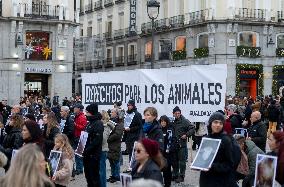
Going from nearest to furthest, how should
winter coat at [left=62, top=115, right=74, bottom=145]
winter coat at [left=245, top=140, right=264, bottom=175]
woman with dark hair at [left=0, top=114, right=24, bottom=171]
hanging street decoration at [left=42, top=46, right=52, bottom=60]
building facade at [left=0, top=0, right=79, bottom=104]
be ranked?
winter coat at [left=245, top=140, right=264, bottom=175], woman with dark hair at [left=0, top=114, right=24, bottom=171], winter coat at [left=62, top=115, right=74, bottom=145], building facade at [left=0, top=0, right=79, bottom=104], hanging street decoration at [left=42, top=46, right=52, bottom=60]

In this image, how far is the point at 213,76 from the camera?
13.1 meters

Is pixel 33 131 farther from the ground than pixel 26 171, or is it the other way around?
pixel 33 131

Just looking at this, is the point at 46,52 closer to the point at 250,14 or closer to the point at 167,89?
the point at 250,14

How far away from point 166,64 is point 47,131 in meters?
36.4

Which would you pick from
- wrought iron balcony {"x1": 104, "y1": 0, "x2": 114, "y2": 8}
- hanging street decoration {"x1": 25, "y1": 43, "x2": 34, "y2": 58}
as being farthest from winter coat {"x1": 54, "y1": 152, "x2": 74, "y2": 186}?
wrought iron balcony {"x1": 104, "y1": 0, "x2": 114, "y2": 8}

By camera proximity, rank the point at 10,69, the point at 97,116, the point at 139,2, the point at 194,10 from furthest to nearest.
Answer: the point at 139,2
the point at 194,10
the point at 10,69
the point at 97,116

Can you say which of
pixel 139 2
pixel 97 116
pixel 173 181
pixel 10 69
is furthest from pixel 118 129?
pixel 139 2

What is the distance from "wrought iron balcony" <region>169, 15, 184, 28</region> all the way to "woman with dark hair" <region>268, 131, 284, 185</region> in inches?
1534

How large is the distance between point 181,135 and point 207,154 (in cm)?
647

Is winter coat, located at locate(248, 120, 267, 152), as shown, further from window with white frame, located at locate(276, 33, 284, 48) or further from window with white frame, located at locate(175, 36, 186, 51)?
window with white frame, located at locate(175, 36, 186, 51)

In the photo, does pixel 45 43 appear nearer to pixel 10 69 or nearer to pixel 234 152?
pixel 10 69

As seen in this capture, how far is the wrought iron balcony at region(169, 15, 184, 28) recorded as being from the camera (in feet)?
155

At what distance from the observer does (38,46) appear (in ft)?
139

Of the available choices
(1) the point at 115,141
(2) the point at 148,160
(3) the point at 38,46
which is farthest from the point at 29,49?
(2) the point at 148,160
